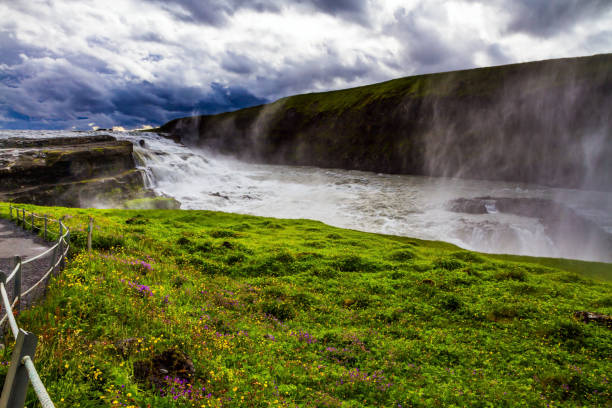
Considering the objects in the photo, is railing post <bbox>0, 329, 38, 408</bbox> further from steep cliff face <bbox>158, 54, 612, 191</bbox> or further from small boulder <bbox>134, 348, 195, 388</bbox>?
steep cliff face <bbox>158, 54, 612, 191</bbox>

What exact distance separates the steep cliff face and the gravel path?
347 feet

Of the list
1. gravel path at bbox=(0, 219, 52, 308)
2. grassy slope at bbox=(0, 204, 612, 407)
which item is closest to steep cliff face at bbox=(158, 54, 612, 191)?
grassy slope at bbox=(0, 204, 612, 407)

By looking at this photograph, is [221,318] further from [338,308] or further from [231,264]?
[231,264]

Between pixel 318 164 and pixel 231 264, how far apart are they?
117m

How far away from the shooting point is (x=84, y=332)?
745 cm

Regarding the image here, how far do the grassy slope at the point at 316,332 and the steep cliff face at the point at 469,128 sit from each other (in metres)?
84.8

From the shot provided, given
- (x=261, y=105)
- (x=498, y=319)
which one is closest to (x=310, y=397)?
(x=498, y=319)

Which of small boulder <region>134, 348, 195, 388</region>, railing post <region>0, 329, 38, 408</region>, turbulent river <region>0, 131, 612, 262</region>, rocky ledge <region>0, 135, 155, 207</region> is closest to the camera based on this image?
railing post <region>0, 329, 38, 408</region>

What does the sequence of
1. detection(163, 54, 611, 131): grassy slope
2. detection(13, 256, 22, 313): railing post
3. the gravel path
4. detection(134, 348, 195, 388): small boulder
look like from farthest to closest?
detection(163, 54, 611, 131): grassy slope < the gravel path < detection(13, 256, 22, 313): railing post < detection(134, 348, 195, 388): small boulder

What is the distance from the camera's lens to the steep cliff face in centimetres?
8544

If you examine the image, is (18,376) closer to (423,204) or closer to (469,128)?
(423,204)

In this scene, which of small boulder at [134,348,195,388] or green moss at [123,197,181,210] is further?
green moss at [123,197,181,210]

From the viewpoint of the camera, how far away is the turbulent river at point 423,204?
161 feet

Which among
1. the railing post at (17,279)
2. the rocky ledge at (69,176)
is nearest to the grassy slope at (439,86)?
the rocky ledge at (69,176)
